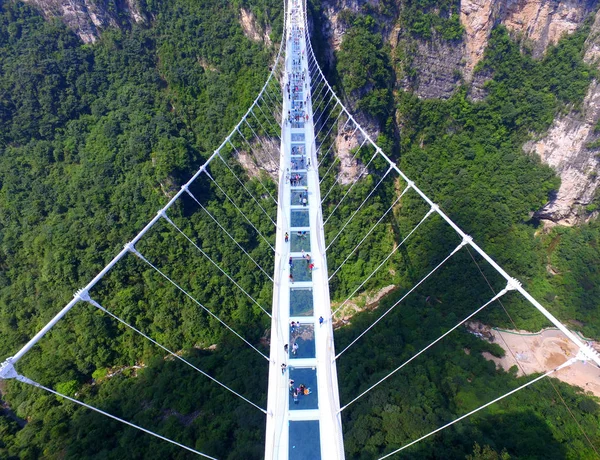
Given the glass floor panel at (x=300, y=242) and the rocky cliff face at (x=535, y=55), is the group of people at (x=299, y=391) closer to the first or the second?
the glass floor panel at (x=300, y=242)

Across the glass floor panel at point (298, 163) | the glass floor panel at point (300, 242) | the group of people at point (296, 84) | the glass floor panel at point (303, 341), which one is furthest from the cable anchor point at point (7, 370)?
the group of people at point (296, 84)

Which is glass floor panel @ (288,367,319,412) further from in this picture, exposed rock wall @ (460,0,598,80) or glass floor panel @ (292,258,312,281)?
exposed rock wall @ (460,0,598,80)

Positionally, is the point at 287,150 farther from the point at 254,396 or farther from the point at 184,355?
the point at 184,355

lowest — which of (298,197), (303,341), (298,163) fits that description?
(303,341)

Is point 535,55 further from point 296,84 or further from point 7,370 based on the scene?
point 7,370

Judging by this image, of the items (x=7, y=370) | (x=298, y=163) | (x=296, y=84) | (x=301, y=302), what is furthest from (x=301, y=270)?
(x=296, y=84)

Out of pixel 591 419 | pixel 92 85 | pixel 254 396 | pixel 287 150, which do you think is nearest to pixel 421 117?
pixel 287 150
